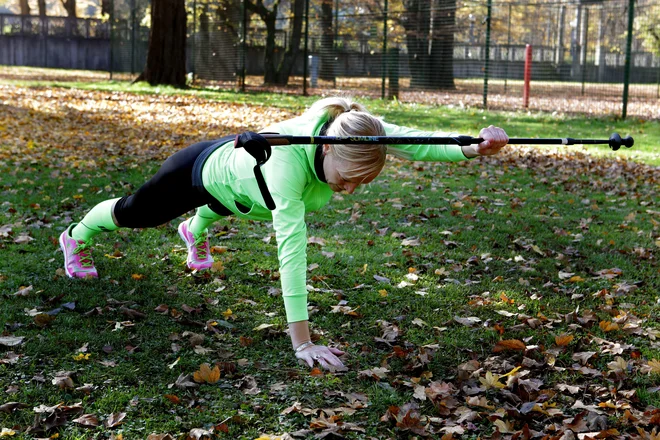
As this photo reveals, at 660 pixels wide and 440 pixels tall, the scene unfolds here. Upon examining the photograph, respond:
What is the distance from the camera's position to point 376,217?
22.5ft

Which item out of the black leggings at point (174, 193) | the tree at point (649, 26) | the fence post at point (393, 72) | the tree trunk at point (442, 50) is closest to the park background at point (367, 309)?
the black leggings at point (174, 193)

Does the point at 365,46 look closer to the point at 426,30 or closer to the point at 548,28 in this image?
the point at 426,30

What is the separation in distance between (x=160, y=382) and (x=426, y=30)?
20283 mm

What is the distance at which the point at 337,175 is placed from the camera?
344 centimetres

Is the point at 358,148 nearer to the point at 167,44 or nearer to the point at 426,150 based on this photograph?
the point at 426,150

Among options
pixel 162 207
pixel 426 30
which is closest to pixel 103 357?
pixel 162 207

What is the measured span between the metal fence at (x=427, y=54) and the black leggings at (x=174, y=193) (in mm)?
14943

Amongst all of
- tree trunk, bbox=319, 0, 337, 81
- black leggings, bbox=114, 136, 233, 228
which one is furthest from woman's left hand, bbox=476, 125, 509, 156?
tree trunk, bbox=319, 0, 337, 81

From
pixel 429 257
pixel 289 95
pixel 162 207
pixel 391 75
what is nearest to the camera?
pixel 162 207

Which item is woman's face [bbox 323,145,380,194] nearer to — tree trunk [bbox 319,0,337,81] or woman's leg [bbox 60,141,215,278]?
woman's leg [bbox 60,141,215,278]

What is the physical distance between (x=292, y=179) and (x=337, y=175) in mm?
238

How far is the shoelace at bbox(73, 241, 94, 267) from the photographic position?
15.7 feet

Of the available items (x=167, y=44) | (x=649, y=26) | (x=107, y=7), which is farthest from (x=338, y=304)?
(x=107, y=7)

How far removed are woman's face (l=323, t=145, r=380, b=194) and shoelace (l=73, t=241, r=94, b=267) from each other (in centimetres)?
209
